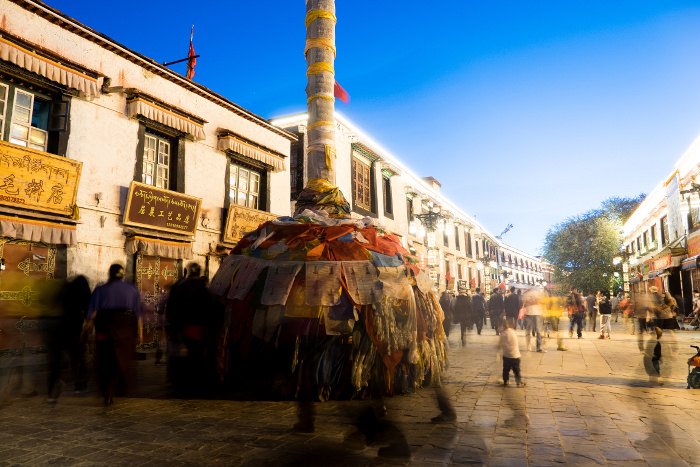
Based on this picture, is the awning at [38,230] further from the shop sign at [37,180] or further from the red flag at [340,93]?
the red flag at [340,93]

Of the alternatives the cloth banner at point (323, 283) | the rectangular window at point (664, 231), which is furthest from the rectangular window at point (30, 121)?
the rectangular window at point (664, 231)

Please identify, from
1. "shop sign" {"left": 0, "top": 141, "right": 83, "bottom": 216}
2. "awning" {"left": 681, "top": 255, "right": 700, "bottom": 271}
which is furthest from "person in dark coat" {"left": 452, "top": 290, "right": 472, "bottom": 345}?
"awning" {"left": 681, "top": 255, "right": 700, "bottom": 271}

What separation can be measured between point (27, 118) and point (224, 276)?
5892mm

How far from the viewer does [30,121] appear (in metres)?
9.13

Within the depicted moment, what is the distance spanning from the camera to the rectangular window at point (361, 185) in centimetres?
2003

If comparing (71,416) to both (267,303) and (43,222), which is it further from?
(43,222)

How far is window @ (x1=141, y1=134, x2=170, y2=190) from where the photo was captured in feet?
37.2

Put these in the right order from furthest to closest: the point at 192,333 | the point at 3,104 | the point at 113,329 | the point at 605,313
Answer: the point at 605,313 < the point at 3,104 < the point at 192,333 < the point at 113,329

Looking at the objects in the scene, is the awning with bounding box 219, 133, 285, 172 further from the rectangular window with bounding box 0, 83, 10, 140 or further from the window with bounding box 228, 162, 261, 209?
the rectangular window with bounding box 0, 83, 10, 140

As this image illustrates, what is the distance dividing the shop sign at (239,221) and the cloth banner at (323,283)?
727cm

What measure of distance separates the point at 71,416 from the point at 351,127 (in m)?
16.8

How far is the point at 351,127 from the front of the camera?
20.0m

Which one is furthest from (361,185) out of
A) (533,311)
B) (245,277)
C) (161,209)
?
(245,277)

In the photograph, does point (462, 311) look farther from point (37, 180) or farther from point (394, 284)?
point (37, 180)
